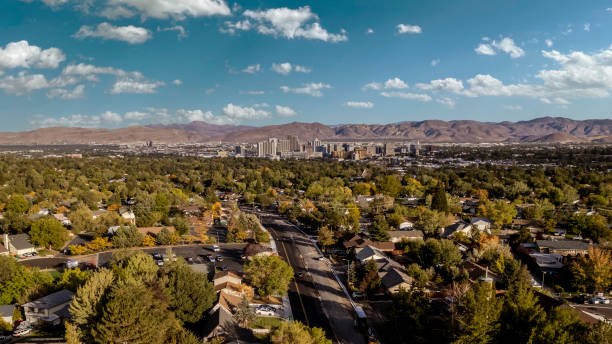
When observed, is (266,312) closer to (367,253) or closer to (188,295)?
(188,295)

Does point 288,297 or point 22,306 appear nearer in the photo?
point 22,306

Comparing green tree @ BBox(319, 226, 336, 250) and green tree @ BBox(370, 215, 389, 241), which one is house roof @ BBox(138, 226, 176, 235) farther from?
green tree @ BBox(370, 215, 389, 241)

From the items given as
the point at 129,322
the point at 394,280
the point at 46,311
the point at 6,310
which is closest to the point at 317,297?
the point at 394,280

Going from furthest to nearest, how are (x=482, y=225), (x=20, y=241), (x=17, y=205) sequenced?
1. (x=17, y=205)
2. (x=482, y=225)
3. (x=20, y=241)

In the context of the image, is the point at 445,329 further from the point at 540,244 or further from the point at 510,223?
the point at 510,223

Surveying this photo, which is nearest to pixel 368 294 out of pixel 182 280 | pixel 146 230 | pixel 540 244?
pixel 182 280

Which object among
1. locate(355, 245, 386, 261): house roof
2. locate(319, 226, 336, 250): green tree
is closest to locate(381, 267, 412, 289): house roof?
locate(355, 245, 386, 261): house roof
